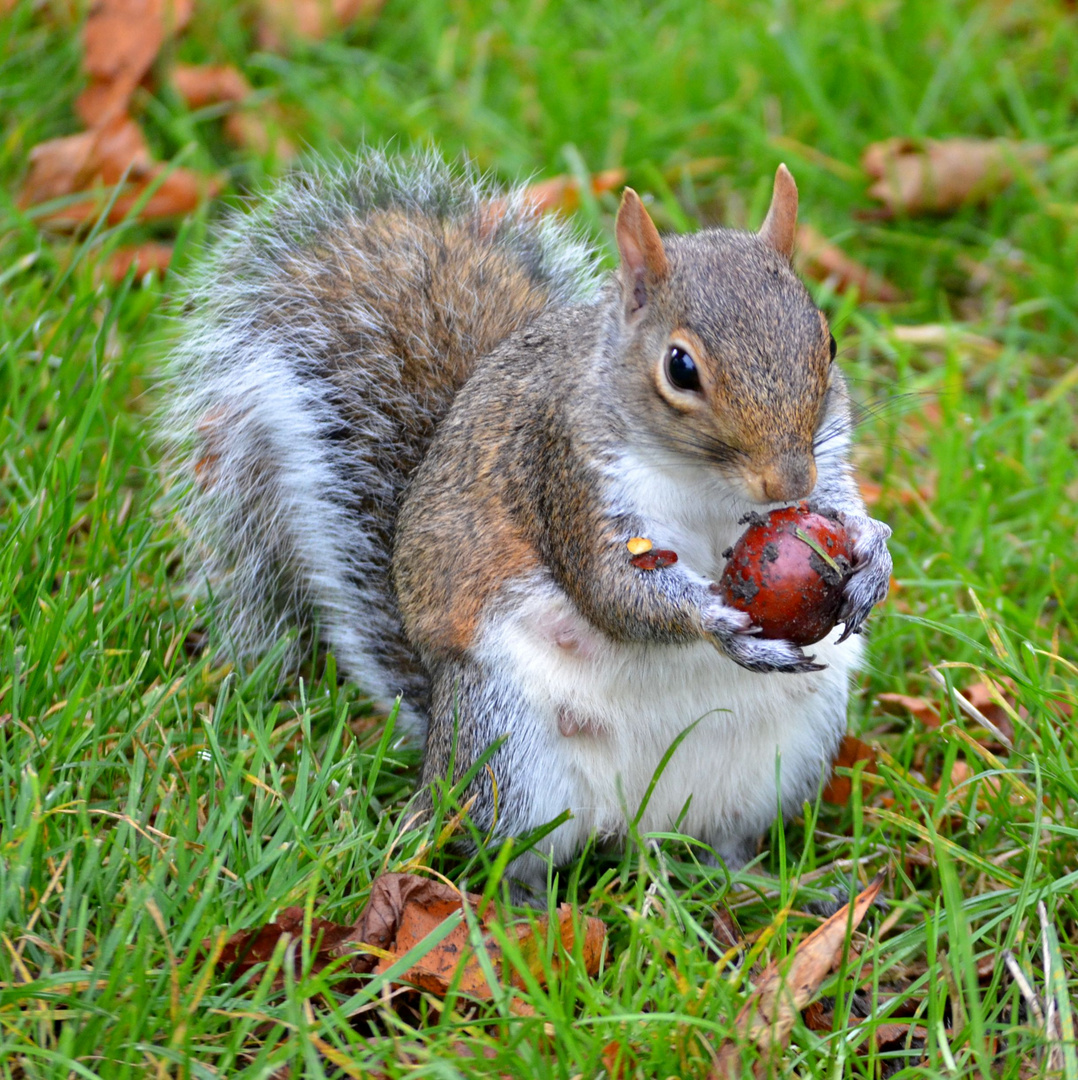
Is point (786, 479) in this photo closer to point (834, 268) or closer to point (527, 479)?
point (527, 479)

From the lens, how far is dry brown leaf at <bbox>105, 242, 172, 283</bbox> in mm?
2605

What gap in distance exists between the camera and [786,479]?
4.85 ft

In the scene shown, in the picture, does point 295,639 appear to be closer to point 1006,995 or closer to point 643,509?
point 643,509

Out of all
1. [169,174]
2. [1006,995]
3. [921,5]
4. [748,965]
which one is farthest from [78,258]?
[921,5]

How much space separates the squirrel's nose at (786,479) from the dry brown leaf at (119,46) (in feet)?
6.38

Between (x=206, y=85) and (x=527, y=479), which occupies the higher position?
(x=206, y=85)

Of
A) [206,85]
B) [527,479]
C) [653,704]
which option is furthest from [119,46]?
[653,704]

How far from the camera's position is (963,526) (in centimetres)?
225

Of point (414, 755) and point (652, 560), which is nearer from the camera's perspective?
point (652, 560)

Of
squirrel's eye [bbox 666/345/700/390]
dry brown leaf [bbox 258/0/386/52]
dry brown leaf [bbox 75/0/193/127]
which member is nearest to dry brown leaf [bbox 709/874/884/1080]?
squirrel's eye [bbox 666/345/700/390]

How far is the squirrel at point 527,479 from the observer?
158 centimetres

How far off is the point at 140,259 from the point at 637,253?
4.33 feet

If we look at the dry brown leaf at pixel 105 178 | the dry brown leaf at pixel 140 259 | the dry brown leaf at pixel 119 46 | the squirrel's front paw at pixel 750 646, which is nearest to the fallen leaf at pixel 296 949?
the squirrel's front paw at pixel 750 646

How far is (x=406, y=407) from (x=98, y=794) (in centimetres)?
69
